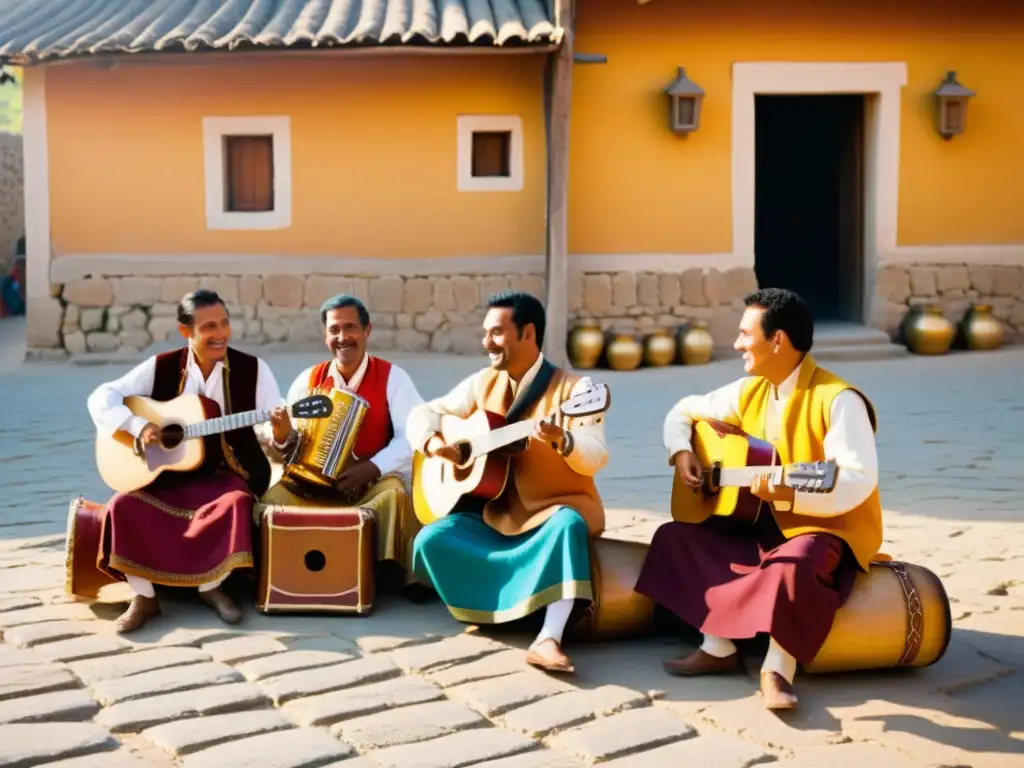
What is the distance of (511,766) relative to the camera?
3486 millimetres

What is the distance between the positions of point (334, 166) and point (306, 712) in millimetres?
8818

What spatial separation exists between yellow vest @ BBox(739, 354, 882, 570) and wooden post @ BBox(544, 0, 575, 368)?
7204 millimetres

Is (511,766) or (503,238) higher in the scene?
(503,238)

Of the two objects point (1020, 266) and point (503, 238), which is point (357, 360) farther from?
point (1020, 266)

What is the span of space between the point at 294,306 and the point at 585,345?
2.57 metres

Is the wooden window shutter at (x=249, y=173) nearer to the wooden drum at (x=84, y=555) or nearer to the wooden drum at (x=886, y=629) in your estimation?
the wooden drum at (x=84, y=555)

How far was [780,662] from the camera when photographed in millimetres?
3986

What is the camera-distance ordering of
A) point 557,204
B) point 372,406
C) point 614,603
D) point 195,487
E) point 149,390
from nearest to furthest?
point 614,603 → point 195,487 → point 149,390 → point 372,406 → point 557,204

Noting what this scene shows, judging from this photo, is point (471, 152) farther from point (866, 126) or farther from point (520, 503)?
point (520, 503)

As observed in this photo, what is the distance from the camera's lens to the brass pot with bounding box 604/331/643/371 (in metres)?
11.7

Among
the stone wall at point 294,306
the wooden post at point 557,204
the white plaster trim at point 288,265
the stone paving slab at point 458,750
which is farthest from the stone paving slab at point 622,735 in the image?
the white plaster trim at point 288,265

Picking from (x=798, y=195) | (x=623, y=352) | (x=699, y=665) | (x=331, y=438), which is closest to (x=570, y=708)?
(x=699, y=665)

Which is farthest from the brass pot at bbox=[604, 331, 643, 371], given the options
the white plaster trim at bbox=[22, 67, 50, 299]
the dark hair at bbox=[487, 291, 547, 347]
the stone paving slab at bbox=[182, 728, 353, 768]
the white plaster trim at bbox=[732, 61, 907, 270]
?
the stone paving slab at bbox=[182, 728, 353, 768]

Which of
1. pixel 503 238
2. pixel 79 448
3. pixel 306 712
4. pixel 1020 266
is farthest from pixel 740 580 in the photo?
pixel 1020 266
